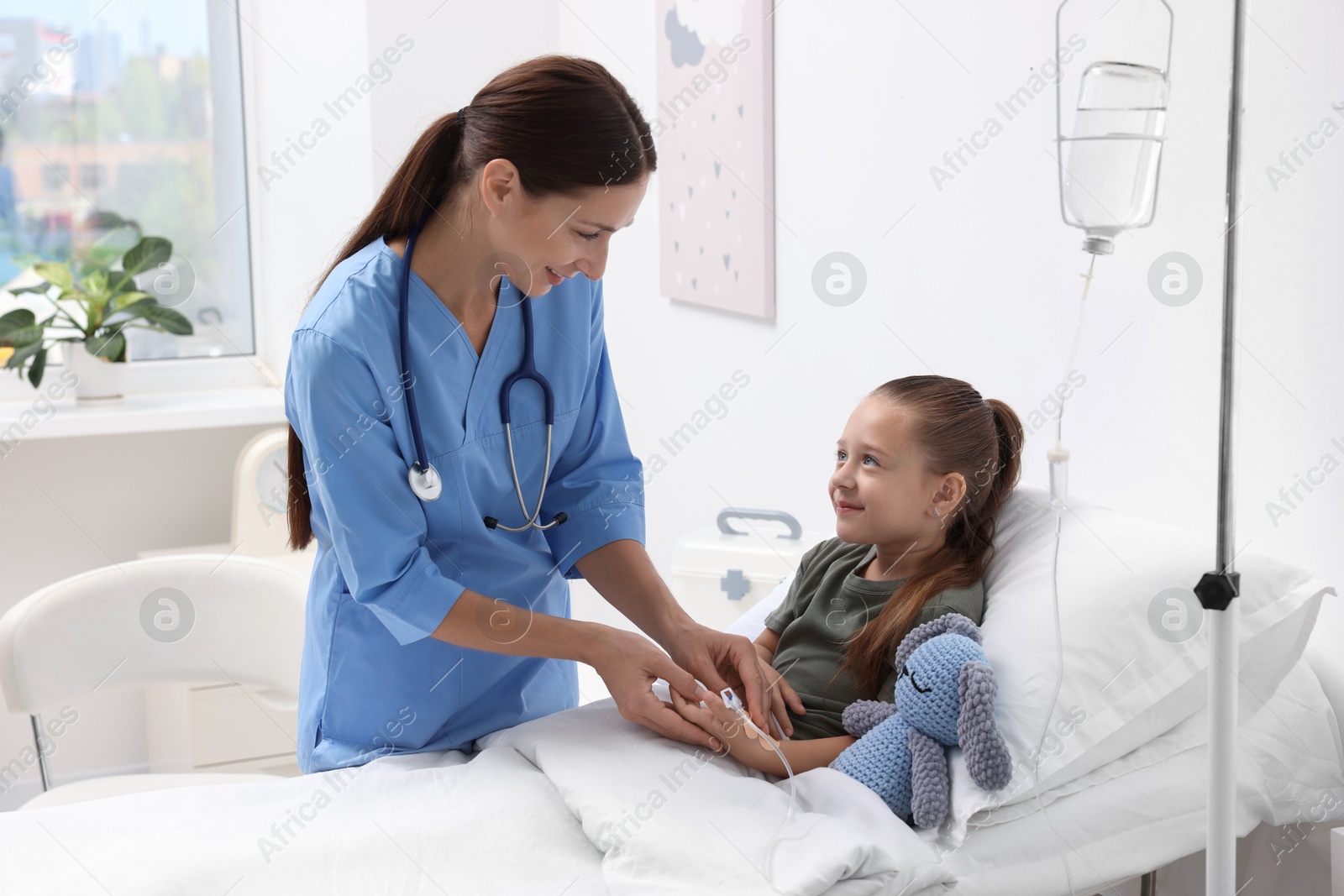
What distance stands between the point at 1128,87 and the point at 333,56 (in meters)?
2.19

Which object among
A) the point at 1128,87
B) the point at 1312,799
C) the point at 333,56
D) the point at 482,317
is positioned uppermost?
the point at 333,56

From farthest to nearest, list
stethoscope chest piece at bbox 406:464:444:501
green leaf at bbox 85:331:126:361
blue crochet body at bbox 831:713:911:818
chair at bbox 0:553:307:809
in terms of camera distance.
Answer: green leaf at bbox 85:331:126:361 < chair at bbox 0:553:307:809 < stethoscope chest piece at bbox 406:464:444:501 < blue crochet body at bbox 831:713:911:818

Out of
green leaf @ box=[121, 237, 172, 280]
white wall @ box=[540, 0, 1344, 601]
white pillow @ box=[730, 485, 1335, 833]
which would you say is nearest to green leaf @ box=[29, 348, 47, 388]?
green leaf @ box=[121, 237, 172, 280]

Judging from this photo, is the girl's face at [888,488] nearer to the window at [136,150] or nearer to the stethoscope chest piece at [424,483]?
the stethoscope chest piece at [424,483]

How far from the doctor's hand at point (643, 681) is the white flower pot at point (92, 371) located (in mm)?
2214

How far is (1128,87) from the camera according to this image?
4.44 feet

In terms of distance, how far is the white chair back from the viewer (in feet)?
5.76

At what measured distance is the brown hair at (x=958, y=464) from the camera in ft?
4.31

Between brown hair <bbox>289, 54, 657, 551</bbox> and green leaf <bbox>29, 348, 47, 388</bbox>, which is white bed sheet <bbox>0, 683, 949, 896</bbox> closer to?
brown hair <bbox>289, 54, 657, 551</bbox>

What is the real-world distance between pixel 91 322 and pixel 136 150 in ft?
1.85

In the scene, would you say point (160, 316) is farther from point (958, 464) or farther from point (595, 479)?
point (958, 464)

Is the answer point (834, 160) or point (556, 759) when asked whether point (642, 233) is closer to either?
point (834, 160)

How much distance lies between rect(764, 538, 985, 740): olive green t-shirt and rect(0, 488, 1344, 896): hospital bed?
0.24 ft

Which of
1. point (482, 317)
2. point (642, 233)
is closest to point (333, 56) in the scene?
point (642, 233)
